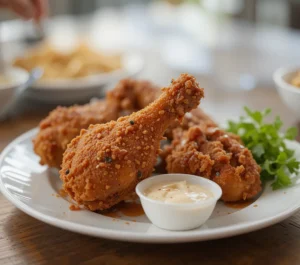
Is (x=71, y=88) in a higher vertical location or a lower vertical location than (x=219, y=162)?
lower

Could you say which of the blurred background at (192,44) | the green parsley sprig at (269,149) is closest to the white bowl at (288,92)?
the blurred background at (192,44)

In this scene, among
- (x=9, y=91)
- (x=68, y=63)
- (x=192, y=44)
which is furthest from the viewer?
(x=192, y=44)

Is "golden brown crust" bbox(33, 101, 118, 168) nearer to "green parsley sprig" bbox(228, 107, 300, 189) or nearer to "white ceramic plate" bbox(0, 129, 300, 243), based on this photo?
"white ceramic plate" bbox(0, 129, 300, 243)

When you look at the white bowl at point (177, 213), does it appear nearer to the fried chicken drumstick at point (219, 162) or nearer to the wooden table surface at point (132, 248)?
the wooden table surface at point (132, 248)

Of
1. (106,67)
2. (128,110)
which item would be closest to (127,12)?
(106,67)

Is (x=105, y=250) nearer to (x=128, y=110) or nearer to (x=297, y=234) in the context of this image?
(x=297, y=234)

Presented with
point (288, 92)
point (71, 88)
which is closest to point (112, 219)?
point (288, 92)

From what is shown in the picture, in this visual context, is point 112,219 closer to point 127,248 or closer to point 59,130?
point 127,248
